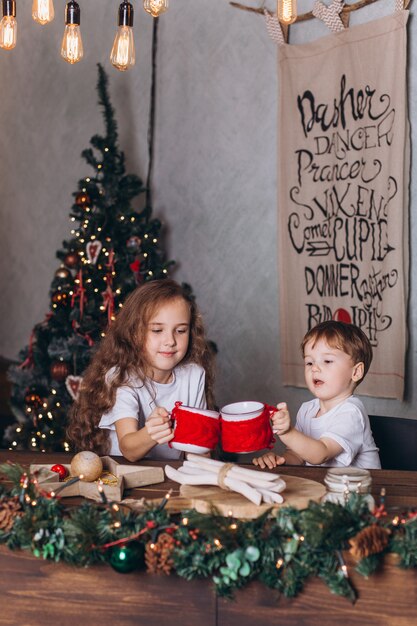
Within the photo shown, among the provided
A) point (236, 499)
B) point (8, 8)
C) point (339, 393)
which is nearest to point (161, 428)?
point (236, 499)

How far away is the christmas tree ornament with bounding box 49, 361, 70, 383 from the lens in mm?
3994

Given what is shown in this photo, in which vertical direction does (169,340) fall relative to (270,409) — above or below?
above

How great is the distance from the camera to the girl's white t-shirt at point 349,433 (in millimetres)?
2049

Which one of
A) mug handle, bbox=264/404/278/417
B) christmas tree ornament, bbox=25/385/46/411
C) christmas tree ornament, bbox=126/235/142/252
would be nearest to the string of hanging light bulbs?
mug handle, bbox=264/404/278/417

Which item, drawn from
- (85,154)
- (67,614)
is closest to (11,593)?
(67,614)

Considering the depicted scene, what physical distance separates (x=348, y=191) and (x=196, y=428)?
2117 millimetres

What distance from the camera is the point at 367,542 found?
1.32 m

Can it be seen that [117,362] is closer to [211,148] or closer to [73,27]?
[73,27]

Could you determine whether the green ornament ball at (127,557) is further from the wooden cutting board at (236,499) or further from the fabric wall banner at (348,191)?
the fabric wall banner at (348,191)

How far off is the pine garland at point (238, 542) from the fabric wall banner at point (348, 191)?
6.53 feet

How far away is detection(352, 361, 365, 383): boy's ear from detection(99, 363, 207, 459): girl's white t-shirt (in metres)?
0.49

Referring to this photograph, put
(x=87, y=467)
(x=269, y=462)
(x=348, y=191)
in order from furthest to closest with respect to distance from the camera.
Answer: (x=348, y=191) < (x=269, y=462) < (x=87, y=467)

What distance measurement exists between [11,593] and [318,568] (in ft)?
1.73

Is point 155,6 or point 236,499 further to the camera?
point 155,6
